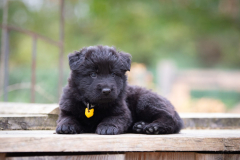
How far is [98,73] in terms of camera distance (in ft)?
11.1

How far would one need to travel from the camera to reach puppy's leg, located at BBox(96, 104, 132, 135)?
10.1 ft

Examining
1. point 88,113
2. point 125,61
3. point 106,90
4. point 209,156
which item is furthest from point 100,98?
point 209,156

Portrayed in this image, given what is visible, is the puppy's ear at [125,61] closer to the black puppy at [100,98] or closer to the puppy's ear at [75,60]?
the black puppy at [100,98]

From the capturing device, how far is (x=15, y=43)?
48.5 feet

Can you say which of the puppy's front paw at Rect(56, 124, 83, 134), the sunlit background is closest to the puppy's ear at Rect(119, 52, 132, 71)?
the puppy's front paw at Rect(56, 124, 83, 134)

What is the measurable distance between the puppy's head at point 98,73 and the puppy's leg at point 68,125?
0.94 ft

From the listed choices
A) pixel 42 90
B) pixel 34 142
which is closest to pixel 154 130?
pixel 34 142

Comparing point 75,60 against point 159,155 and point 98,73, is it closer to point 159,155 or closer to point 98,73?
point 98,73

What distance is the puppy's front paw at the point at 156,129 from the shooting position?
331cm

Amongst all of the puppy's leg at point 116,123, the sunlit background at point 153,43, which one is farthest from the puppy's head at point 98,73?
the sunlit background at point 153,43

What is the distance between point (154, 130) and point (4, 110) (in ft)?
7.28

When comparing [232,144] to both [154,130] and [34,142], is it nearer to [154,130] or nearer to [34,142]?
[154,130]

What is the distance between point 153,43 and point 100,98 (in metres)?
12.3

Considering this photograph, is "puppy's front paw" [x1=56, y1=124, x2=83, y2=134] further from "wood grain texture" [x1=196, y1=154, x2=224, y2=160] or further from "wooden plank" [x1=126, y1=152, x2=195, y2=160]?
"wood grain texture" [x1=196, y1=154, x2=224, y2=160]
